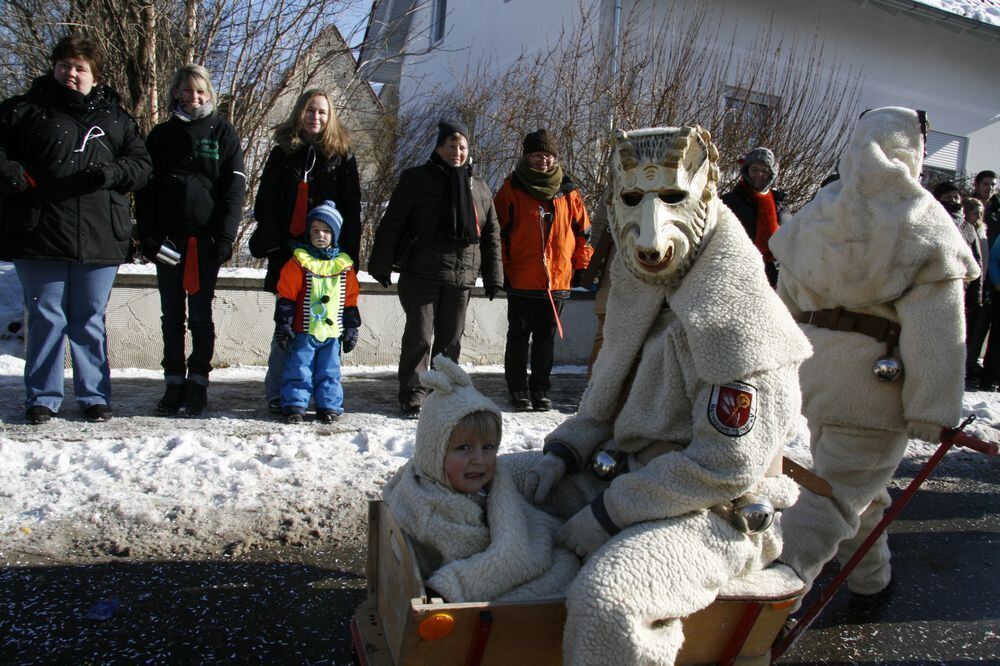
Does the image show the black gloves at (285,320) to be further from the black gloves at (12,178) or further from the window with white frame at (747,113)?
the window with white frame at (747,113)

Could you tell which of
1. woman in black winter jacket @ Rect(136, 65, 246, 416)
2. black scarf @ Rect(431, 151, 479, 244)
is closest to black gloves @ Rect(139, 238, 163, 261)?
woman in black winter jacket @ Rect(136, 65, 246, 416)

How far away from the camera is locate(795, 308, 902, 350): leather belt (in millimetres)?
3268

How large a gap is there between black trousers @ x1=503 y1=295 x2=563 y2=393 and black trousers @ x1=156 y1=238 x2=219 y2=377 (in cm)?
Answer: 219

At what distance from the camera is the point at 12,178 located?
14.9 ft

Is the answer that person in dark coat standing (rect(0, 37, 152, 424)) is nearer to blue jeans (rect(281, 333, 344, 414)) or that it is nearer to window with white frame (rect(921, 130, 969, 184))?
blue jeans (rect(281, 333, 344, 414))

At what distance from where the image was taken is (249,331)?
7.16 meters

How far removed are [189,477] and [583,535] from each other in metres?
2.64

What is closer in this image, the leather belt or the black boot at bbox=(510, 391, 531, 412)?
the leather belt

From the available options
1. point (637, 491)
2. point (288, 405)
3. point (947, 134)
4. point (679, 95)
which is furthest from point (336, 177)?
point (947, 134)

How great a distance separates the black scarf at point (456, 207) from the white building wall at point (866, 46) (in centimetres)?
679

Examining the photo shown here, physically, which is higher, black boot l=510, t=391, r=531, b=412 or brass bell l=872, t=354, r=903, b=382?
brass bell l=872, t=354, r=903, b=382

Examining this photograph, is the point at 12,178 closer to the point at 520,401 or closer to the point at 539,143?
the point at 539,143

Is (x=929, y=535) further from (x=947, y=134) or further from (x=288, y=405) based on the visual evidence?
(x=947, y=134)

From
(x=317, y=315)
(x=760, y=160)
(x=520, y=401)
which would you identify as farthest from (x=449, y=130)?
(x=760, y=160)
